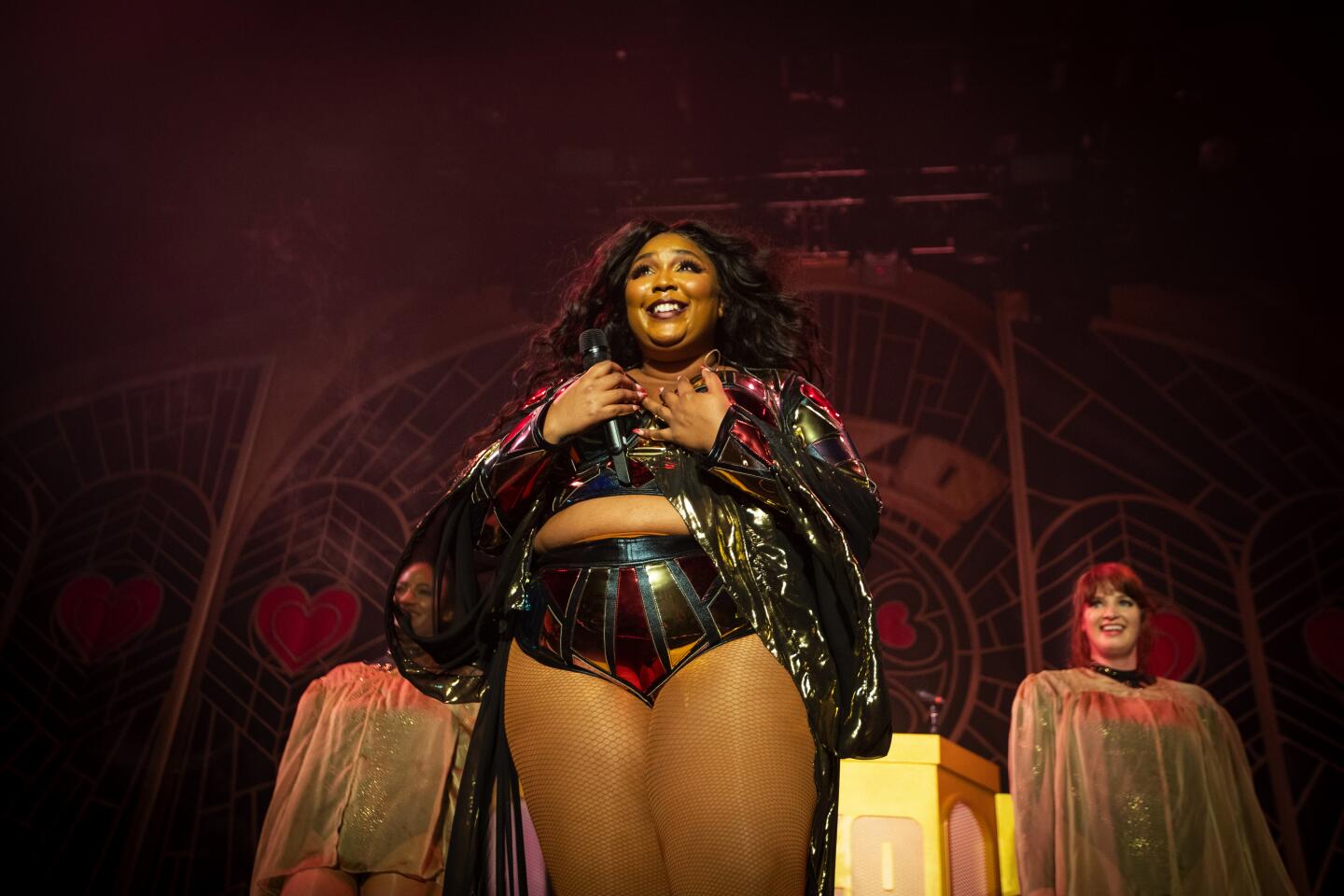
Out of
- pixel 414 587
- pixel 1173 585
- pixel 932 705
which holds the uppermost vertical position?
pixel 1173 585

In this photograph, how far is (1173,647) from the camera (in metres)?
3.08

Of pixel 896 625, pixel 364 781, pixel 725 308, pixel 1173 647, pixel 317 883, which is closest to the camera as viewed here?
pixel 725 308

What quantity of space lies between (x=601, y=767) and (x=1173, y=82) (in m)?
2.88

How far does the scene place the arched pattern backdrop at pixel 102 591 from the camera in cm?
309

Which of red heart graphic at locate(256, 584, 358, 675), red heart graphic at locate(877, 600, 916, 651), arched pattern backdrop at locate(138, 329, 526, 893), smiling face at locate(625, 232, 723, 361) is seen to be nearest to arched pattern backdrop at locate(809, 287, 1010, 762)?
red heart graphic at locate(877, 600, 916, 651)

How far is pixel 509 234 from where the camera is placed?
11.5 feet

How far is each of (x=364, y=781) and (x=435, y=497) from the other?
1.02m

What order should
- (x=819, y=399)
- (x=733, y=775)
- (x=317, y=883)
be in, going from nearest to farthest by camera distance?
1. (x=733, y=775)
2. (x=819, y=399)
3. (x=317, y=883)

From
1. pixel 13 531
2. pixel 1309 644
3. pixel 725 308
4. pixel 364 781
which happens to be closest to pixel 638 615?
pixel 725 308

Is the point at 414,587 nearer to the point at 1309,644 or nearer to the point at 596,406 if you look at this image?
the point at 596,406

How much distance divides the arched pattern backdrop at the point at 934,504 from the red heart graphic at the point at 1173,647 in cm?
39

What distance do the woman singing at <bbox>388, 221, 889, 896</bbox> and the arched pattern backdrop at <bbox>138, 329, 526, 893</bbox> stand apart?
192 centimetres

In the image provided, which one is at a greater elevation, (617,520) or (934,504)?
(934,504)

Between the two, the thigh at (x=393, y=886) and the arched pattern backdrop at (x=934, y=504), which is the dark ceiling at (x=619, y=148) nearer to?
the arched pattern backdrop at (x=934, y=504)
